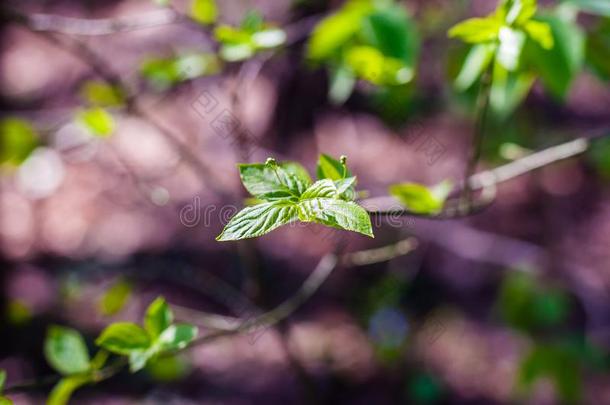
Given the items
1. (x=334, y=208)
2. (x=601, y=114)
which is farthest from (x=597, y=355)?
(x=334, y=208)

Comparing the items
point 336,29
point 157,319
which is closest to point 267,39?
point 336,29

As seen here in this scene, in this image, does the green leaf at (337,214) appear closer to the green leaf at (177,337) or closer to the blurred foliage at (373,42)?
the green leaf at (177,337)

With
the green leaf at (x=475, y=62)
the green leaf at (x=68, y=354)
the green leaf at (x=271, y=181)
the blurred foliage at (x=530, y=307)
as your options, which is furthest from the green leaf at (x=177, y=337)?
the blurred foliage at (x=530, y=307)

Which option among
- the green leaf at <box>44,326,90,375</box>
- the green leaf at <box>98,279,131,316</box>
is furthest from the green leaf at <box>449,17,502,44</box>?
the green leaf at <box>98,279,131,316</box>

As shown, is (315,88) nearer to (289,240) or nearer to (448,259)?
(289,240)

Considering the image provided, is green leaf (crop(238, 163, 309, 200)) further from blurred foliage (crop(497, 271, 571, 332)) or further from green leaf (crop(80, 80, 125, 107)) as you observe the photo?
blurred foliage (crop(497, 271, 571, 332))

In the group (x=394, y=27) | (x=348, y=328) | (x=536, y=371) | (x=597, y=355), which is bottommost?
(x=348, y=328)
